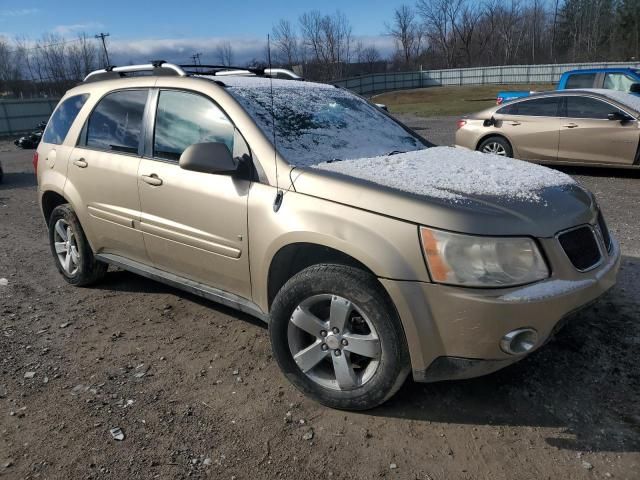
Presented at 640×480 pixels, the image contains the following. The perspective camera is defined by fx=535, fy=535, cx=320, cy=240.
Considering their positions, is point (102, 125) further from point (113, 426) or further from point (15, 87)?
point (15, 87)

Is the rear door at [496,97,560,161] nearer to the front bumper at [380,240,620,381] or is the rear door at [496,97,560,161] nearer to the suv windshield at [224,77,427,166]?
the suv windshield at [224,77,427,166]

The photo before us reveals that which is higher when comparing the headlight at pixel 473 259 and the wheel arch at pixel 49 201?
the headlight at pixel 473 259

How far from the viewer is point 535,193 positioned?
2.84m

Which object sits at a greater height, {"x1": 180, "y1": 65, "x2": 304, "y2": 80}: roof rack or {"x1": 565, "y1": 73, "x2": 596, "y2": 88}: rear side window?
{"x1": 180, "y1": 65, "x2": 304, "y2": 80}: roof rack

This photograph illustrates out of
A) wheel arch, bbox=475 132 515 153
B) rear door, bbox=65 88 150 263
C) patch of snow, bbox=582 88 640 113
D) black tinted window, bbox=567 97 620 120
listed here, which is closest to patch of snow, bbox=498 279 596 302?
rear door, bbox=65 88 150 263

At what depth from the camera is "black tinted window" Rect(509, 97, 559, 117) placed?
927 centimetres

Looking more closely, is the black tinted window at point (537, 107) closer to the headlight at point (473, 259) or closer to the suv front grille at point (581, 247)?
the suv front grille at point (581, 247)

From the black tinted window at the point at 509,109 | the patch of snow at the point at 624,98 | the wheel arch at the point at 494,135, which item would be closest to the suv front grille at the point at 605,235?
the patch of snow at the point at 624,98

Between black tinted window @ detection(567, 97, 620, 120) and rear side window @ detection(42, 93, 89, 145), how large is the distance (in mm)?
7683

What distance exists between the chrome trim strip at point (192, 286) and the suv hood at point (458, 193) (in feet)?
2.78

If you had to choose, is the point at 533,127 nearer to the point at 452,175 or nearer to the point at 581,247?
the point at 452,175

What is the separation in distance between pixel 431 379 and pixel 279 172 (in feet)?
4.53

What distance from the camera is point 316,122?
11.8ft

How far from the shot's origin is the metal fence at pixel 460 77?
140 ft
